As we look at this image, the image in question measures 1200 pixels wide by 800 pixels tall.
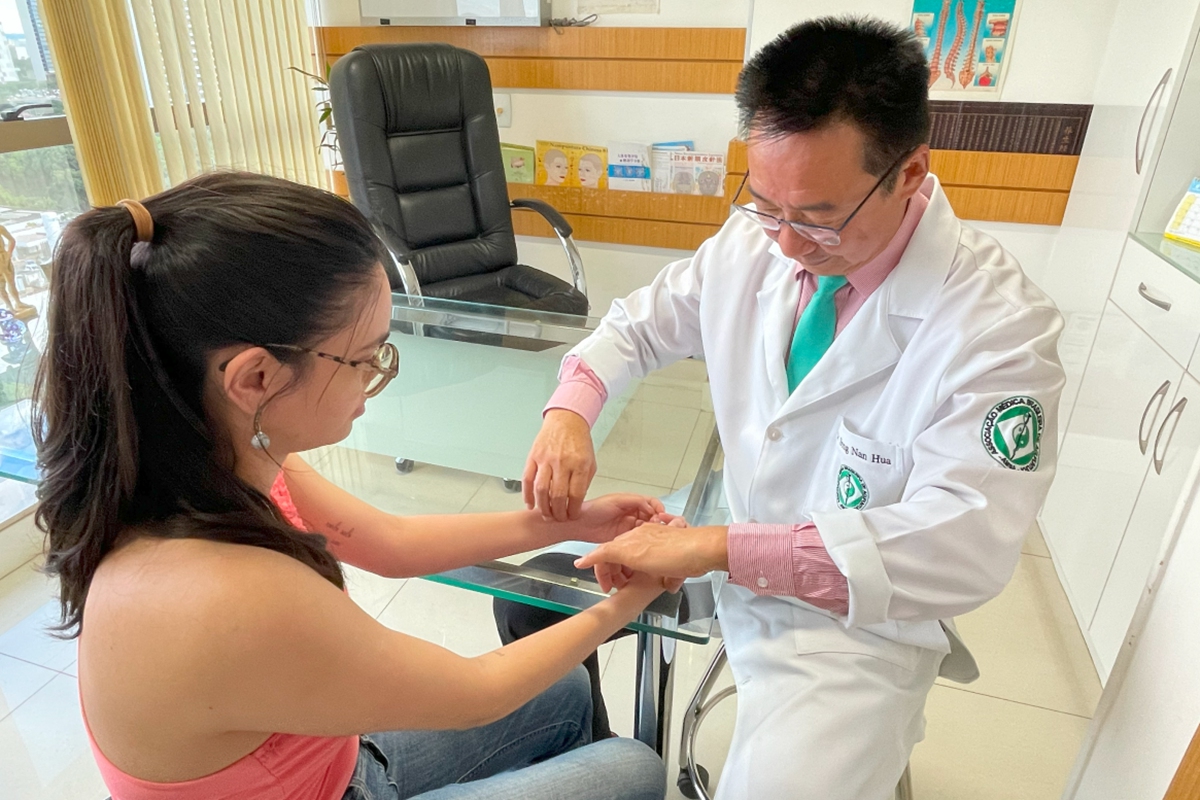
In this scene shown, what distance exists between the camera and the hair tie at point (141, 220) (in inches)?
25.9

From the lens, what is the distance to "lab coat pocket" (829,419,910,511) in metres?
1.04

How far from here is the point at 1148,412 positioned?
1.75m

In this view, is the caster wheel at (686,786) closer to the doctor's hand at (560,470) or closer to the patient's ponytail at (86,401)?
the doctor's hand at (560,470)

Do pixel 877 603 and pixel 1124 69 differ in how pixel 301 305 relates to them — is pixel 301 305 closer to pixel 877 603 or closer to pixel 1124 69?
pixel 877 603

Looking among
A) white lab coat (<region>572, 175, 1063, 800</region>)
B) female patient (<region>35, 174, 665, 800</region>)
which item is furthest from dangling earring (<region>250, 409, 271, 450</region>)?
white lab coat (<region>572, 175, 1063, 800</region>)

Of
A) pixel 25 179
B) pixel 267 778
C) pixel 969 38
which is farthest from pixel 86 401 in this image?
pixel 969 38

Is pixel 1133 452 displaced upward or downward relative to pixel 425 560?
downward

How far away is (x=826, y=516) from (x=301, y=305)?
0.67 metres

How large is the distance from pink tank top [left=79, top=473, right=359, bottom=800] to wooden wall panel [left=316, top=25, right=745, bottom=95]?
2799 millimetres

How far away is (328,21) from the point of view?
3.48 meters

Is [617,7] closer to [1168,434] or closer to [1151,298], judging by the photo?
[1151,298]

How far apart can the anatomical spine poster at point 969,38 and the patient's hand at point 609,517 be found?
2079 millimetres

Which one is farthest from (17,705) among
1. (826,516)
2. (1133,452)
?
(1133,452)

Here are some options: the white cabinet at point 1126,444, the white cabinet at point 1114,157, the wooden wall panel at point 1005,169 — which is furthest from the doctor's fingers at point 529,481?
the wooden wall panel at point 1005,169
